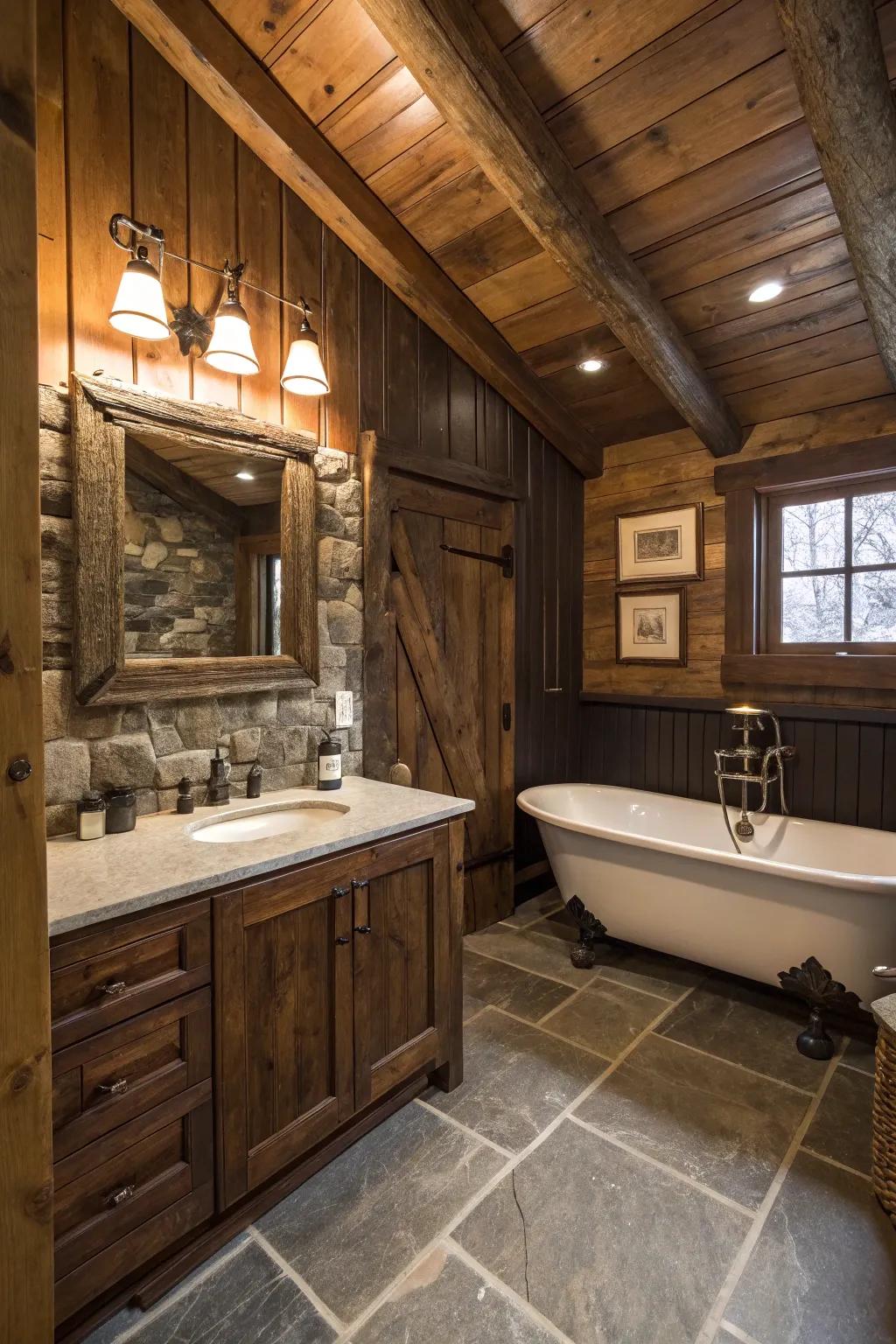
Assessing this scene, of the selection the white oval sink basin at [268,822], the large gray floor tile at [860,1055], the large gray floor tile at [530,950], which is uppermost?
the white oval sink basin at [268,822]

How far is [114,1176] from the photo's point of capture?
1258 mm

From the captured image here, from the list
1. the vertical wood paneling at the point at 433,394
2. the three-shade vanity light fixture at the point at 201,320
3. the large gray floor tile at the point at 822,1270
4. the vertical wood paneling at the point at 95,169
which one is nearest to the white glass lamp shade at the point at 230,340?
the three-shade vanity light fixture at the point at 201,320

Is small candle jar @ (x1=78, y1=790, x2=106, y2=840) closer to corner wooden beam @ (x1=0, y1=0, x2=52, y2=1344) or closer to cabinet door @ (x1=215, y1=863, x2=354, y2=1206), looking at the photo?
cabinet door @ (x1=215, y1=863, x2=354, y2=1206)

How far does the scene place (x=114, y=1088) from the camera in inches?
48.9

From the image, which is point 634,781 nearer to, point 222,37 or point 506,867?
point 506,867

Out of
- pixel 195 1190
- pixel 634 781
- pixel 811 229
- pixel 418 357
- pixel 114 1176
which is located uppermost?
pixel 811 229

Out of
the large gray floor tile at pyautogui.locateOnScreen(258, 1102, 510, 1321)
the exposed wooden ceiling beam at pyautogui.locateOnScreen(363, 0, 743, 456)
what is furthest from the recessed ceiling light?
the large gray floor tile at pyautogui.locateOnScreen(258, 1102, 510, 1321)

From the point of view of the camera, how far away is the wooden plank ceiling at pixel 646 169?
1772 millimetres

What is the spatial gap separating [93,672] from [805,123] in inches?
98.9

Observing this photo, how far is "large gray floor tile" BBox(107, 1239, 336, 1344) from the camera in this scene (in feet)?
4.12

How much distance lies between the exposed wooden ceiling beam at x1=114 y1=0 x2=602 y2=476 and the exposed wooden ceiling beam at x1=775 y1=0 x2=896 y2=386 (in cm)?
133

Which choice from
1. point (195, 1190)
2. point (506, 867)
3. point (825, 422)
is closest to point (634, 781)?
point (506, 867)

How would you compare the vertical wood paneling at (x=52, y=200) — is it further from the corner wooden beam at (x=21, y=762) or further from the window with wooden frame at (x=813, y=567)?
the window with wooden frame at (x=813, y=567)

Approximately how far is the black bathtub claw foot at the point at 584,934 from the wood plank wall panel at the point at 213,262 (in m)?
0.79
